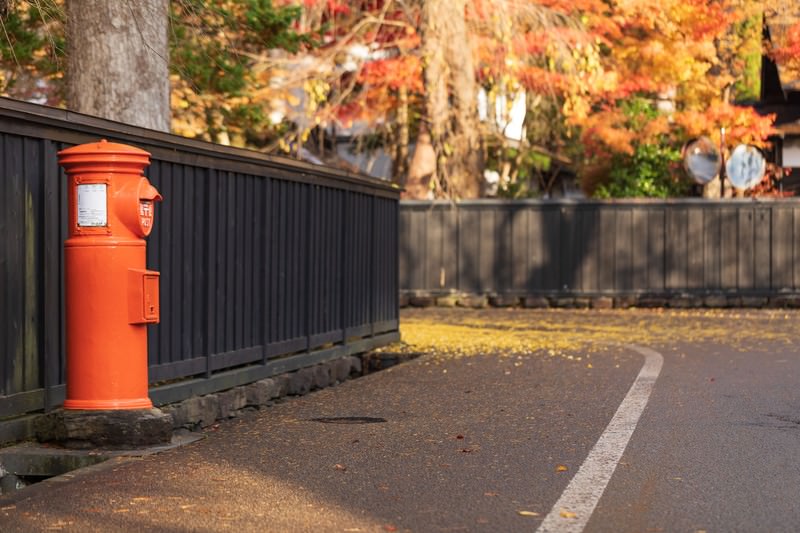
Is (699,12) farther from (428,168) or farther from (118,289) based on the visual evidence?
Result: (118,289)

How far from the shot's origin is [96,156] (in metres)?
8.02

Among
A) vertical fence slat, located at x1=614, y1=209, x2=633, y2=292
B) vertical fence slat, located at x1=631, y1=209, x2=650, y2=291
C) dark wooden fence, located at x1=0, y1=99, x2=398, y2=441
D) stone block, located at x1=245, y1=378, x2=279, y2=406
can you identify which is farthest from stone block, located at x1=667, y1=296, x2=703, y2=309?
stone block, located at x1=245, y1=378, x2=279, y2=406

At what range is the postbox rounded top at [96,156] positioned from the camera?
8016 mm

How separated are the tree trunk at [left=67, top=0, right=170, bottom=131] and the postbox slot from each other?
12.0 ft

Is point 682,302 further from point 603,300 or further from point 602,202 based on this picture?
point 602,202

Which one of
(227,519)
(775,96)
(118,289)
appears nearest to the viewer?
(227,519)

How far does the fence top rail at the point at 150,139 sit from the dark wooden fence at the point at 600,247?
13340 millimetres

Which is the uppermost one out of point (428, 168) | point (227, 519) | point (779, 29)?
point (779, 29)

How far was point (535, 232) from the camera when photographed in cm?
2673

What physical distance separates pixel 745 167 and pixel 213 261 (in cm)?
1988

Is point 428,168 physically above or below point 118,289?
above

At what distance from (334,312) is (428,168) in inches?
715

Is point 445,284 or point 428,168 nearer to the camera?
point 445,284

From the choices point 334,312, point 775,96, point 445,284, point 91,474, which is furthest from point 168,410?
point 775,96
